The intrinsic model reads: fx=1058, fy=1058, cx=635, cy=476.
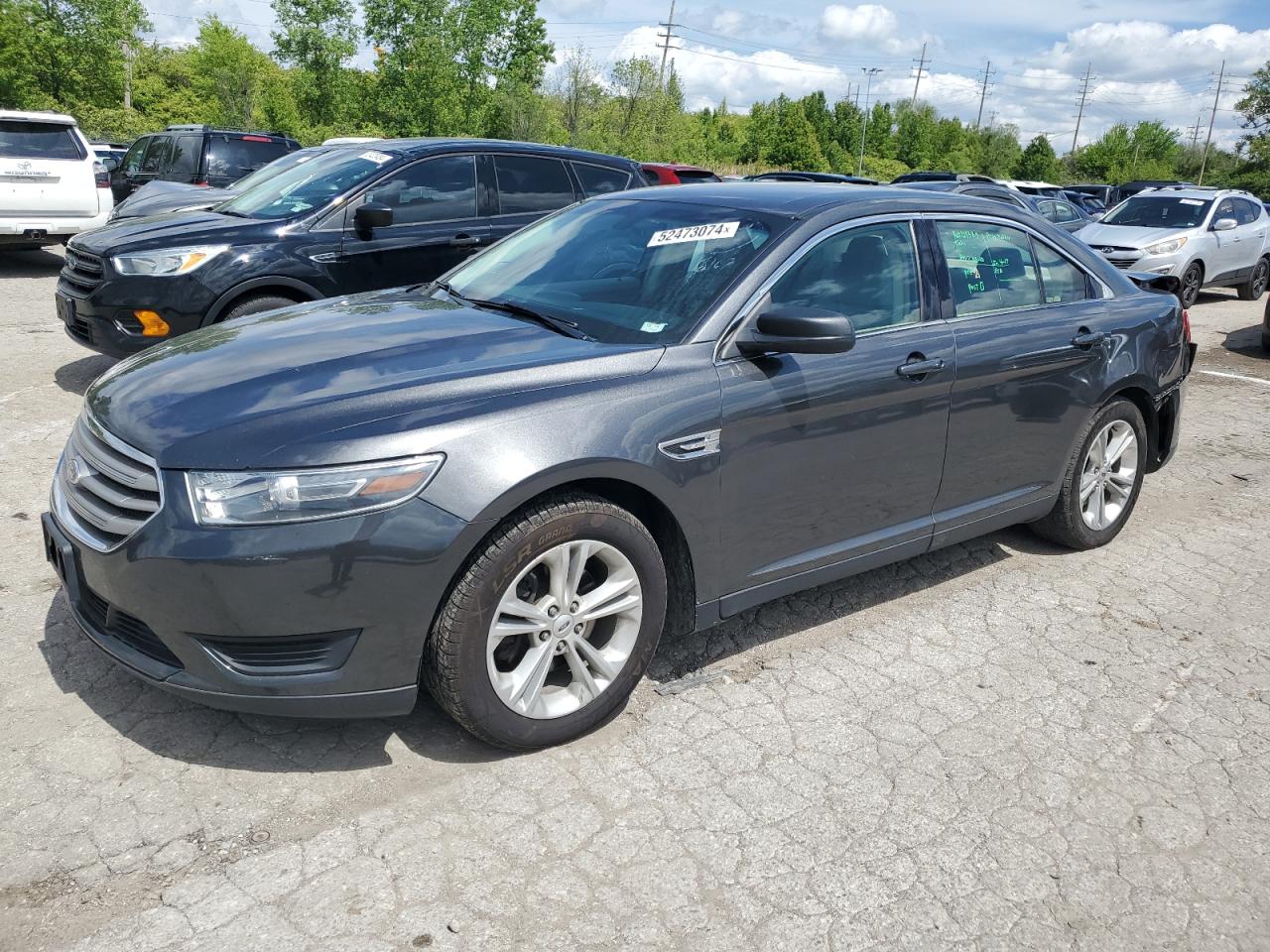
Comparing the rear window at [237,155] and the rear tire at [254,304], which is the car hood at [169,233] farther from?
the rear window at [237,155]

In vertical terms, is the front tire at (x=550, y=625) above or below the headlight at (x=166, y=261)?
below

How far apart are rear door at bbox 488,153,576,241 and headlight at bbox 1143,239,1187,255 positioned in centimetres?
1000

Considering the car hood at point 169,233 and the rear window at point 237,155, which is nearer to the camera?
the car hood at point 169,233

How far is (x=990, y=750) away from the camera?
3.46m

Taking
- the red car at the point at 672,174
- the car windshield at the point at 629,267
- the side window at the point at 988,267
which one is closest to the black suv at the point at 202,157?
the red car at the point at 672,174

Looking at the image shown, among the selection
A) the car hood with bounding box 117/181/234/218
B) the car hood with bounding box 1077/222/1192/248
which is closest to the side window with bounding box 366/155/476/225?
the car hood with bounding box 117/181/234/218

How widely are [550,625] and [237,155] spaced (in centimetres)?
1397

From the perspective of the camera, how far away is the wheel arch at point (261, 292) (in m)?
6.79

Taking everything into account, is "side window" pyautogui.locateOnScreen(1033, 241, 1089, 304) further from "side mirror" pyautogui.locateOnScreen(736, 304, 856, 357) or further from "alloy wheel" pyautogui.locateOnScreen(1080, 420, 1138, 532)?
"side mirror" pyautogui.locateOnScreen(736, 304, 856, 357)

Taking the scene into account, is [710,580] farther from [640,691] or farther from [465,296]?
[465,296]

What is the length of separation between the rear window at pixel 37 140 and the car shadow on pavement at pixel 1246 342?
13.6 m

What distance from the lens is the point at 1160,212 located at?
15727 millimetres

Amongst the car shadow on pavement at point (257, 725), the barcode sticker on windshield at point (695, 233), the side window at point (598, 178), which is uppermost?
the side window at point (598, 178)

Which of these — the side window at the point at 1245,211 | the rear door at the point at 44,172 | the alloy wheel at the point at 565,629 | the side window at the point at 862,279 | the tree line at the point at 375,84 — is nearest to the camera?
the alloy wheel at the point at 565,629
